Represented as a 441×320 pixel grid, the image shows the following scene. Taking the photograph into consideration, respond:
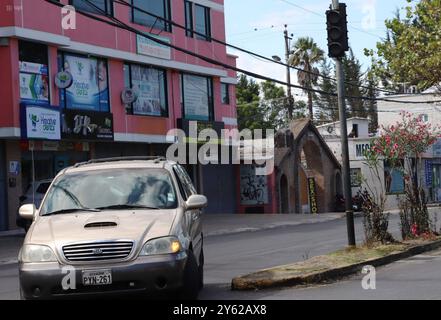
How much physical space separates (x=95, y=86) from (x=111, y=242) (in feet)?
68.1

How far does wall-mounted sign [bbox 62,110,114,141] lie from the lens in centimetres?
2555

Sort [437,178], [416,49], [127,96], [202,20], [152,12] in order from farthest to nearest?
[437,178] < [202,20] < [152,12] < [127,96] < [416,49]

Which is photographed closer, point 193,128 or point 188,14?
point 193,128

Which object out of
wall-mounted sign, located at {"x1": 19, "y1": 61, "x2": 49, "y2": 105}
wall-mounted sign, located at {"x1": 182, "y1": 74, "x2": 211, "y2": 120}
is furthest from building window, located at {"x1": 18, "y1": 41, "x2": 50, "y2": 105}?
wall-mounted sign, located at {"x1": 182, "y1": 74, "x2": 211, "y2": 120}

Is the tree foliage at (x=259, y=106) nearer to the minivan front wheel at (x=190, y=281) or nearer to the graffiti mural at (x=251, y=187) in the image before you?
the graffiti mural at (x=251, y=187)

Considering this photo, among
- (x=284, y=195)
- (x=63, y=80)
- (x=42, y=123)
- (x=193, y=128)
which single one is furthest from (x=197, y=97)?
(x=42, y=123)

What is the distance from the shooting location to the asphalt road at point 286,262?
30.7 feet

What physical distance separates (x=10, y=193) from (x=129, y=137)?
5996 millimetres

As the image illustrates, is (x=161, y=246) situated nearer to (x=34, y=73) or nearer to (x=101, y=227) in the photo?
(x=101, y=227)

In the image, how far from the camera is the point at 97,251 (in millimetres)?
7738

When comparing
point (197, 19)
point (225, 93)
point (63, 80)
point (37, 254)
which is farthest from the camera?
point (225, 93)

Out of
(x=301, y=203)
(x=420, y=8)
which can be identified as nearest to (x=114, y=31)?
(x=420, y=8)
